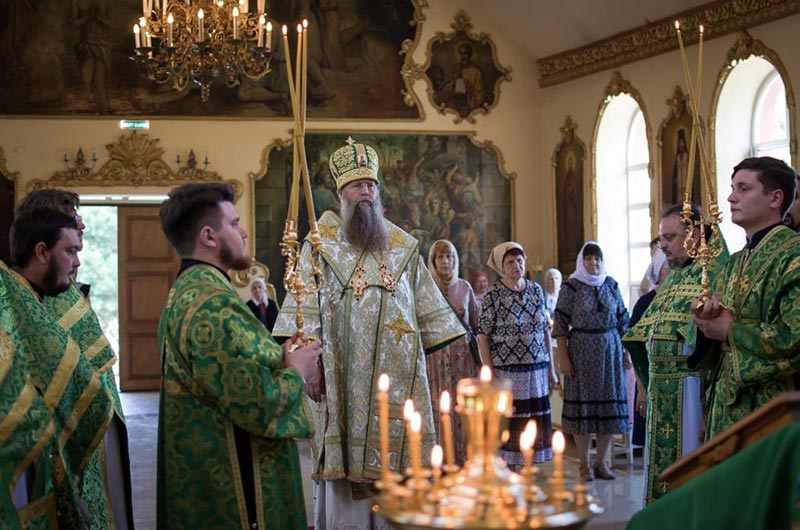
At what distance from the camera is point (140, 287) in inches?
635

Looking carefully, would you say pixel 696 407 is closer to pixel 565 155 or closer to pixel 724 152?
pixel 724 152

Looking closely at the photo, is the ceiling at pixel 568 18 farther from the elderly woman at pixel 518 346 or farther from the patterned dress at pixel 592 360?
the elderly woman at pixel 518 346

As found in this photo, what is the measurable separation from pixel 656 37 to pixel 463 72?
10.9 feet

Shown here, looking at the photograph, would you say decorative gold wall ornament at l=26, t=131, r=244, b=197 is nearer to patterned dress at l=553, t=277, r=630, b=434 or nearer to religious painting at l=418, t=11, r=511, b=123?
religious painting at l=418, t=11, r=511, b=123

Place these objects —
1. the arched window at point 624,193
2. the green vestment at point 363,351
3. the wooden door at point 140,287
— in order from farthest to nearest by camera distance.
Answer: the wooden door at point 140,287 → the arched window at point 624,193 → the green vestment at point 363,351

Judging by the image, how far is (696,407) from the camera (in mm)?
5828

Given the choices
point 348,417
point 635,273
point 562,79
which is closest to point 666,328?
point 348,417

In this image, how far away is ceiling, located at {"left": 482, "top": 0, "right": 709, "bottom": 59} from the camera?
13245 mm

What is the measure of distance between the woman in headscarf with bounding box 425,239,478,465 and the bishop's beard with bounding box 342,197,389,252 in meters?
2.82

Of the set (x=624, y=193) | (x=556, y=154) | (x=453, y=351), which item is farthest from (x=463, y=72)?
(x=453, y=351)

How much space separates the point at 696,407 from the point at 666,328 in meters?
0.46

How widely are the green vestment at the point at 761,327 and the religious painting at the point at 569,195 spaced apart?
33.9 ft

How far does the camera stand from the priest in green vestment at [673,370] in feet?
18.9

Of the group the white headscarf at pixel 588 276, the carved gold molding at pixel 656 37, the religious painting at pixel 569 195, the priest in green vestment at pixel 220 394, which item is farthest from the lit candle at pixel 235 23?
the religious painting at pixel 569 195
